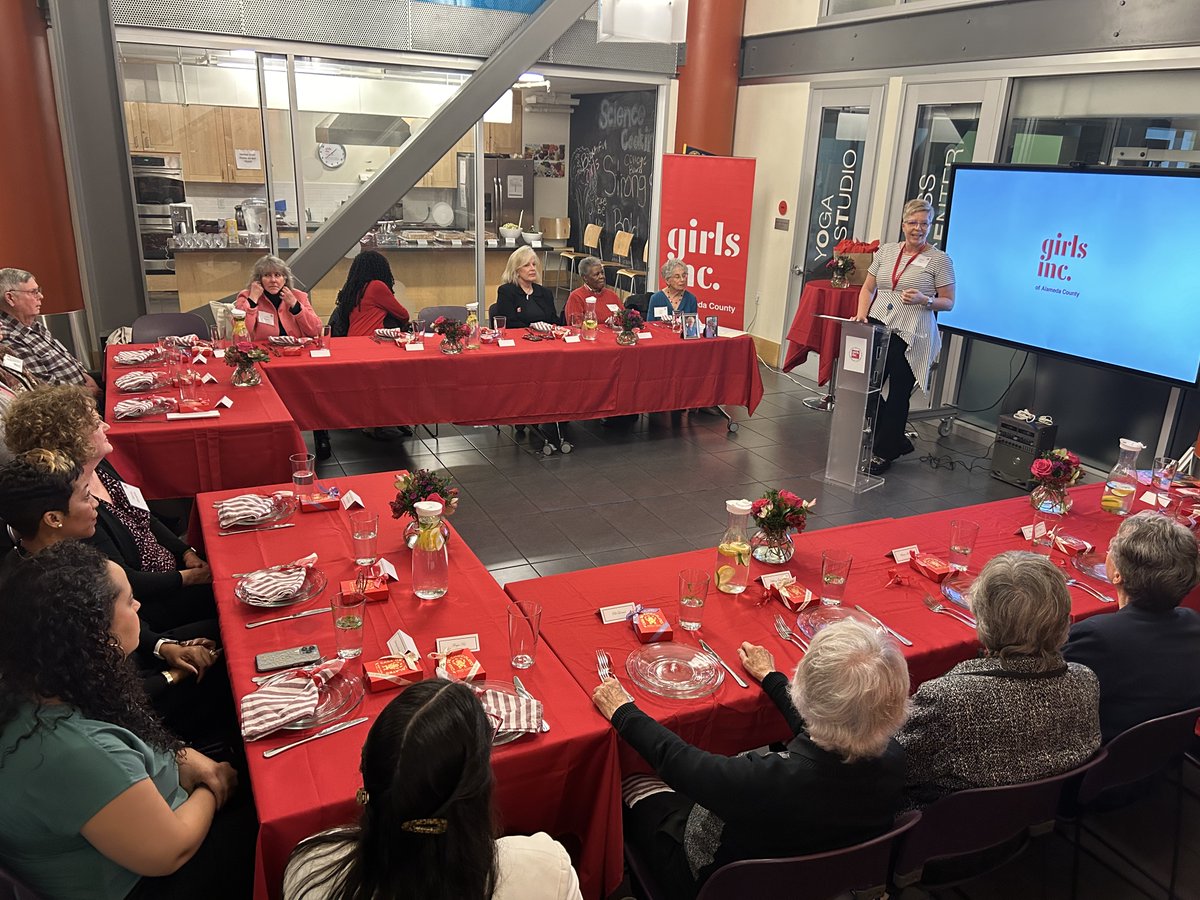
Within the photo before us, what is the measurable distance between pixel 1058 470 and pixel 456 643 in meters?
2.54

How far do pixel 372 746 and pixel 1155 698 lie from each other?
211 centimetres

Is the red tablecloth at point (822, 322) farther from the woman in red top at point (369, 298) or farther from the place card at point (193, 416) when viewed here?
the place card at point (193, 416)

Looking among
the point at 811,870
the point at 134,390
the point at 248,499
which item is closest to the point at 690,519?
the point at 248,499

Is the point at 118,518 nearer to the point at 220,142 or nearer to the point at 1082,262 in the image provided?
the point at 1082,262

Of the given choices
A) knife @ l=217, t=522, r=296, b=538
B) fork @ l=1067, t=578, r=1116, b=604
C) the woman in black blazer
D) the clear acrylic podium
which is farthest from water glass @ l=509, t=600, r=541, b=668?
the woman in black blazer

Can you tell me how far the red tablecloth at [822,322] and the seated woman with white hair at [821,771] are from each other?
575 cm

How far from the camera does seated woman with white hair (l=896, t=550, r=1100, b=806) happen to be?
6.56ft

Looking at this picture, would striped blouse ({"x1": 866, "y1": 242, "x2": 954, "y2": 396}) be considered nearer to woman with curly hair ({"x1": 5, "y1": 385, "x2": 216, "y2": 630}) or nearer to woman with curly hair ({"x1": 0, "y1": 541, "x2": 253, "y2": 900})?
woman with curly hair ({"x1": 5, "y1": 385, "x2": 216, "y2": 630})

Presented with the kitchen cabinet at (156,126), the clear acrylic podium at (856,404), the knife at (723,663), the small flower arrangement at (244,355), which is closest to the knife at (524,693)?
the knife at (723,663)

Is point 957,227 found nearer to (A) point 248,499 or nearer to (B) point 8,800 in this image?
(A) point 248,499

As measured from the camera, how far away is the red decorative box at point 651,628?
2428mm

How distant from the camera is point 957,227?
6180mm

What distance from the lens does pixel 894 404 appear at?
6.05 metres

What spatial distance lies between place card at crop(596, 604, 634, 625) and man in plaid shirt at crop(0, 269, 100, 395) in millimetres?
3406
